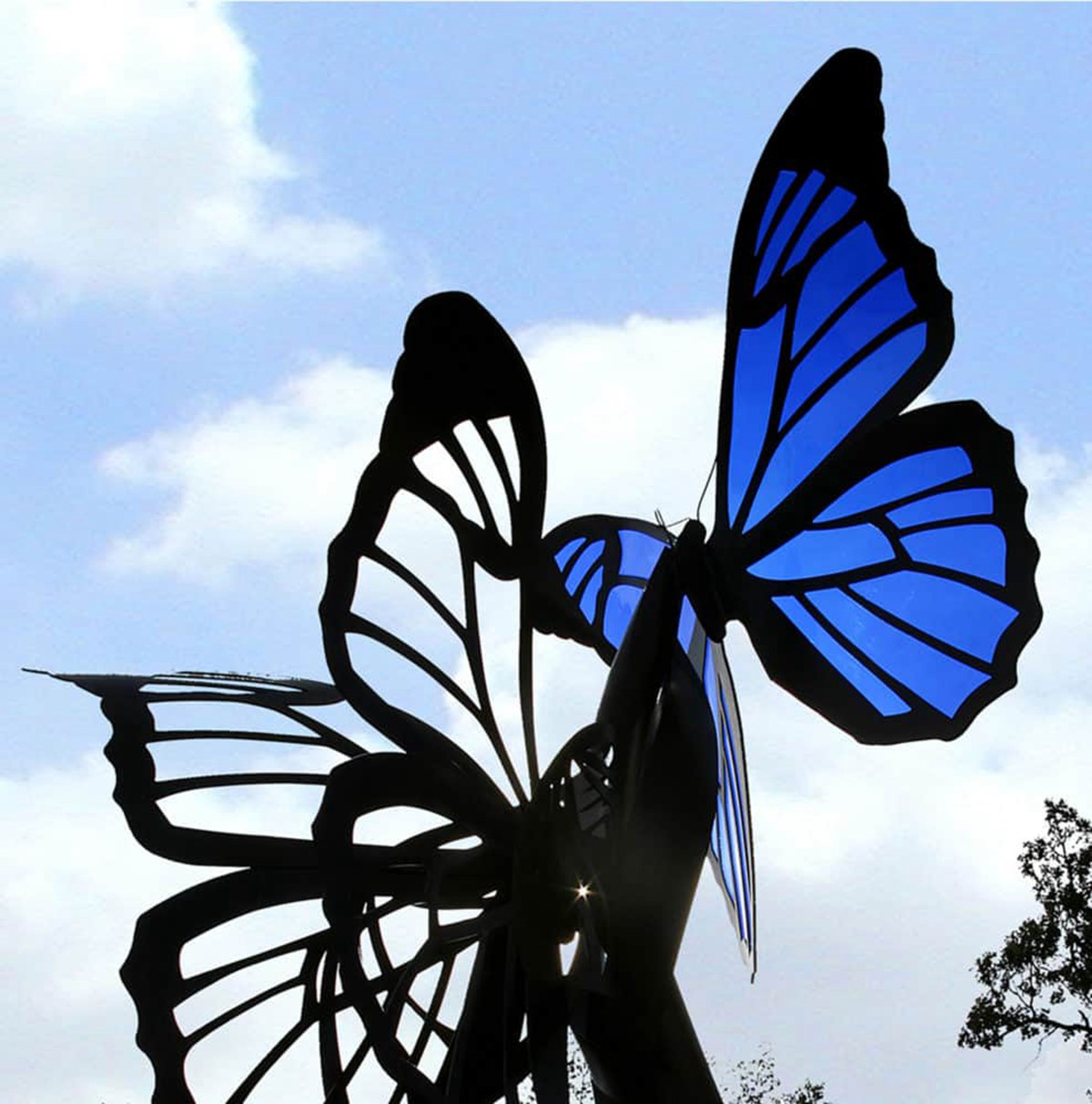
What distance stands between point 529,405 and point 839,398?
796 mm

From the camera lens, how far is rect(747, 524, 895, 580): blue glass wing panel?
3.73m

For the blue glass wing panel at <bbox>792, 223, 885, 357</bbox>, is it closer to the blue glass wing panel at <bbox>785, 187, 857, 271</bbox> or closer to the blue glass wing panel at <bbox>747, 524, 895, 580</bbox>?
the blue glass wing panel at <bbox>785, 187, 857, 271</bbox>

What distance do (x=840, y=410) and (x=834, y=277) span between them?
1.11 ft

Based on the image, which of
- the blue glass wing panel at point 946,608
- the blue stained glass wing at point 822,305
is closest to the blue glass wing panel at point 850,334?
the blue stained glass wing at point 822,305

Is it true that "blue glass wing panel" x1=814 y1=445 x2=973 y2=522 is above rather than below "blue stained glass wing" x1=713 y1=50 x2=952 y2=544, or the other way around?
below

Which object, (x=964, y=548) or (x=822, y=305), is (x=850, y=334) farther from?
(x=964, y=548)

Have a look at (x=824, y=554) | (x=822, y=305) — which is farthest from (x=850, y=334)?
(x=824, y=554)

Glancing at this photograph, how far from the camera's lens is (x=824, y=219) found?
3.68 meters

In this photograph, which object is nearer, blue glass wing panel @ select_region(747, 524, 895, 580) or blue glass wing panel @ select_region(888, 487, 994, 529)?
blue glass wing panel @ select_region(888, 487, 994, 529)

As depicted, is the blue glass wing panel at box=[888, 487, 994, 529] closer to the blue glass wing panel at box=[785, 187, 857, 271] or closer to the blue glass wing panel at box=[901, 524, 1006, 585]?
the blue glass wing panel at box=[901, 524, 1006, 585]

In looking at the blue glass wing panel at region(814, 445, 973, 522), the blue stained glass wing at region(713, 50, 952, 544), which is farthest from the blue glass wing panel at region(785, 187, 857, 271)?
the blue glass wing panel at region(814, 445, 973, 522)

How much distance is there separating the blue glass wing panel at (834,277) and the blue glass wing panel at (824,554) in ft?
1.56

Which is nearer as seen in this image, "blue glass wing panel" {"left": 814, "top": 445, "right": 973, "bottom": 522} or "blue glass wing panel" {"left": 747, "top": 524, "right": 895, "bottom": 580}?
"blue glass wing panel" {"left": 814, "top": 445, "right": 973, "bottom": 522}

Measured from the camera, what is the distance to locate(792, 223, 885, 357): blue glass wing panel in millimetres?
3678
